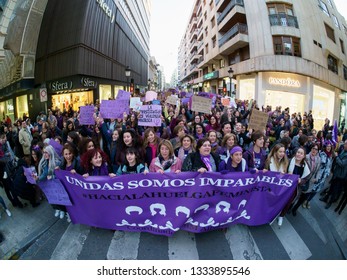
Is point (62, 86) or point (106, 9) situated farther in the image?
point (106, 9)

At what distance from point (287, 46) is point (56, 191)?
22.2 meters

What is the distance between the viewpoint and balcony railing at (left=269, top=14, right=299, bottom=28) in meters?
18.9

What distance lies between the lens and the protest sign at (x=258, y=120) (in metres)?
5.77

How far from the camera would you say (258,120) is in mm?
5809

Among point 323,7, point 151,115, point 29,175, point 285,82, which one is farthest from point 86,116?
point 323,7

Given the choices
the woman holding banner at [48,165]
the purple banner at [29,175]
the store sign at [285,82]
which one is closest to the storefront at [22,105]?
the purple banner at [29,175]

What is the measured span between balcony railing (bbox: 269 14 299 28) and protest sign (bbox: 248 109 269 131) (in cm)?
1815

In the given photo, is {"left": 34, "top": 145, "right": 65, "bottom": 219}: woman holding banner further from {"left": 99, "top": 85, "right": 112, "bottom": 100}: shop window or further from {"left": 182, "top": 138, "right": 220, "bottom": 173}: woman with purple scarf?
{"left": 99, "top": 85, "right": 112, "bottom": 100}: shop window

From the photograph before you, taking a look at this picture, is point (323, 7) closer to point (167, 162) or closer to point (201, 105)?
point (201, 105)

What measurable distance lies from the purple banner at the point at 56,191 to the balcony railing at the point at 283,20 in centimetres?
2264

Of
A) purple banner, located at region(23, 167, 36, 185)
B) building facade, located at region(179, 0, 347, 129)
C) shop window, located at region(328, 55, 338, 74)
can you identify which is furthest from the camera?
shop window, located at region(328, 55, 338, 74)

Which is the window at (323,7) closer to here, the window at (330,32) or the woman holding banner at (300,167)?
the window at (330,32)

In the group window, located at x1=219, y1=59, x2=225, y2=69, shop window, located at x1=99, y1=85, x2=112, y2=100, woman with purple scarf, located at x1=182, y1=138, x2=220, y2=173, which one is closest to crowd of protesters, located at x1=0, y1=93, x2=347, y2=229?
woman with purple scarf, located at x1=182, y1=138, x2=220, y2=173

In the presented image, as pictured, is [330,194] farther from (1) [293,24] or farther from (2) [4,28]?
(1) [293,24]
